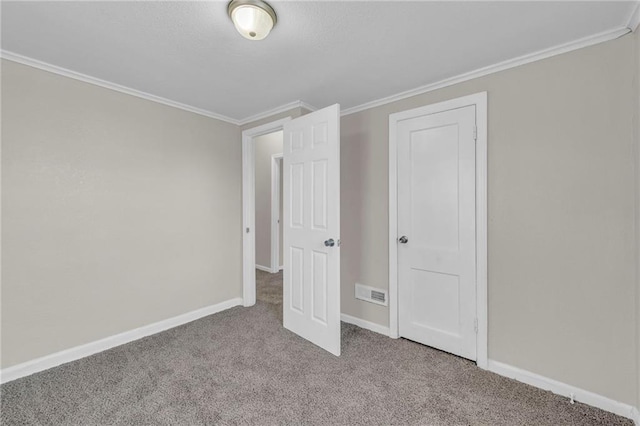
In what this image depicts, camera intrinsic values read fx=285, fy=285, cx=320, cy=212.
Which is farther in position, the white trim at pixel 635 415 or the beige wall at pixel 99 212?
the beige wall at pixel 99 212

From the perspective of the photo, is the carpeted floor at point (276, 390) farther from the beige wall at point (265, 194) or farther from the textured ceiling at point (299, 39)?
the beige wall at point (265, 194)

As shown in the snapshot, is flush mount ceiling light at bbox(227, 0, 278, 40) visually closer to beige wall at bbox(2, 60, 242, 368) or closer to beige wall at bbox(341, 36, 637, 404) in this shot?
beige wall at bbox(341, 36, 637, 404)

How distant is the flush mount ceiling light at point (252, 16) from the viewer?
142 cm

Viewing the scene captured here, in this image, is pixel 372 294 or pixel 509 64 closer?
pixel 509 64

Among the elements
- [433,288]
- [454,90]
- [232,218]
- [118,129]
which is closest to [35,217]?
[118,129]

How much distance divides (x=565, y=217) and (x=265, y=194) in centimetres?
416

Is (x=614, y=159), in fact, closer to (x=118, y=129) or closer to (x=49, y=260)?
(x=118, y=129)

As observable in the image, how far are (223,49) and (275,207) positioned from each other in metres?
3.40

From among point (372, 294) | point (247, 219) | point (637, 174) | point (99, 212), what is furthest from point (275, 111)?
point (637, 174)

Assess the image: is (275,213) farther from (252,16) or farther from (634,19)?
(634,19)

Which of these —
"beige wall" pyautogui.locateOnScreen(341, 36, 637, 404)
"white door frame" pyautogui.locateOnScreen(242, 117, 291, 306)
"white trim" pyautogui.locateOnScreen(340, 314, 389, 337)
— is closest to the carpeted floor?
"white trim" pyautogui.locateOnScreen(340, 314, 389, 337)

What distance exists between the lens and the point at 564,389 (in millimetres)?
1833

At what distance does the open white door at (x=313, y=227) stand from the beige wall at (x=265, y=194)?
2.34 m

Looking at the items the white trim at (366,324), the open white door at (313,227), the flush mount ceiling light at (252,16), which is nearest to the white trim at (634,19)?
the open white door at (313,227)
